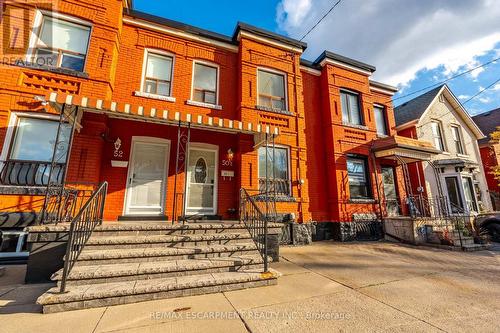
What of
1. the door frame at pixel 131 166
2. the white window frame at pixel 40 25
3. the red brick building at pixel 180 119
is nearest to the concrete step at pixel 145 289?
the red brick building at pixel 180 119

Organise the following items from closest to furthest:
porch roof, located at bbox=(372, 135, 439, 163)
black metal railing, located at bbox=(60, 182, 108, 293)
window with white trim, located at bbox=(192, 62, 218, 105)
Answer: black metal railing, located at bbox=(60, 182, 108, 293)
window with white trim, located at bbox=(192, 62, 218, 105)
porch roof, located at bbox=(372, 135, 439, 163)

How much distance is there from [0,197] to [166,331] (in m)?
5.61

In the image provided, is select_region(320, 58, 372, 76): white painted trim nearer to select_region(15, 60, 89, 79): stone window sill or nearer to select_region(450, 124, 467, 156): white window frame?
select_region(450, 124, 467, 156): white window frame

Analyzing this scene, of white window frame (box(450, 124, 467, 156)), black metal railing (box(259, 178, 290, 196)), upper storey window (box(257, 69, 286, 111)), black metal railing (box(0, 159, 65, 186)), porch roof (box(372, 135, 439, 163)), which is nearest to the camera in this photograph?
black metal railing (box(0, 159, 65, 186))

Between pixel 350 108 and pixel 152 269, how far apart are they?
10329mm

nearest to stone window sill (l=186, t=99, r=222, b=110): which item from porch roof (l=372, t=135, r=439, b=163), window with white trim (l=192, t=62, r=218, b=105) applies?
window with white trim (l=192, t=62, r=218, b=105)

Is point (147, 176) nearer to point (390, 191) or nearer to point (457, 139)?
point (390, 191)

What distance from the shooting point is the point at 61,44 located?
6.45 metres

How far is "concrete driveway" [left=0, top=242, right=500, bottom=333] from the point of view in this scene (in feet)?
8.51

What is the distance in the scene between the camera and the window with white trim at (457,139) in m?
13.8

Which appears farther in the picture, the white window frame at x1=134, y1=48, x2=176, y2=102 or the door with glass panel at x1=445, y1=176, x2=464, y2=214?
the door with glass panel at x1=445, y1=176, x2=464, y2=214

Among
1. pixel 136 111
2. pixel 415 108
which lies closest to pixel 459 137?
pixel 415 108

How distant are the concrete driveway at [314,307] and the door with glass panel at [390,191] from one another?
5.47 metres
